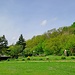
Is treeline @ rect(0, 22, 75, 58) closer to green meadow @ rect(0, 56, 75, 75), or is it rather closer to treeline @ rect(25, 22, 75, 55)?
treeline @ rect(25, 22, 75, 55)

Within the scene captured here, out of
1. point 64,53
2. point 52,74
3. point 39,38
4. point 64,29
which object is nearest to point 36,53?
point 39,38

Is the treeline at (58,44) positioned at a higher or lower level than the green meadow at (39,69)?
higher

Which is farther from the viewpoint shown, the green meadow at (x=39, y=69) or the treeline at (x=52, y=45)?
the treeline at (x=52, y=45)

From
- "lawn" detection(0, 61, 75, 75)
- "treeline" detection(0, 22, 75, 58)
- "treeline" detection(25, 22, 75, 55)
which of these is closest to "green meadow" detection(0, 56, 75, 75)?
"lawn" detection(0, 61, 75, 75)

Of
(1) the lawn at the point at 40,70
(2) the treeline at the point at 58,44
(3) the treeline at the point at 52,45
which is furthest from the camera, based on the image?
(3) the treeline at the point at 52,45

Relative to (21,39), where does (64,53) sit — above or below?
below

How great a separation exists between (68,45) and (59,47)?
197 inches

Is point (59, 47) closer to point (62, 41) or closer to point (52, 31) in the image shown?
point (62, 41)

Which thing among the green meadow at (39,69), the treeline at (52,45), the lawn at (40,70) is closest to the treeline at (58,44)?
the treeline at (52,45)

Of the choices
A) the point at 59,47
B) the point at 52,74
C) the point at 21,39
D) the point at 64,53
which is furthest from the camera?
the point at 21,39

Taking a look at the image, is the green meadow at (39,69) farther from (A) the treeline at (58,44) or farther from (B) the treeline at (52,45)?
(B) the treeline at (52,45)

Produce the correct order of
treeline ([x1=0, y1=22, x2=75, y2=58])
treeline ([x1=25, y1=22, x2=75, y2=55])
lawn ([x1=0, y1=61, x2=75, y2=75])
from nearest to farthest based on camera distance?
lawn ([x1=0, y1=61, x2=75, y2=75]) < treeline ([x1=25, y1=22, x2=75, y2=55]) < treeline ([x1=0, y1=22, x2=75, y2=58])

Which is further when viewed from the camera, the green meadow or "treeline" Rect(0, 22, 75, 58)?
"treeline" Rect(0, 22, 75, 58)

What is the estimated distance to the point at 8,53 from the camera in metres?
79.6
